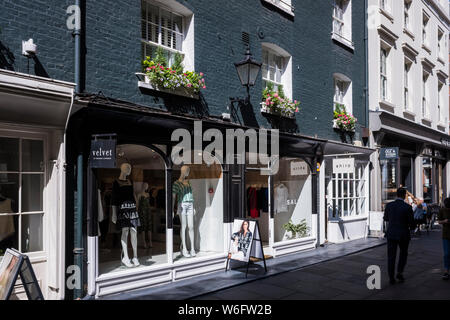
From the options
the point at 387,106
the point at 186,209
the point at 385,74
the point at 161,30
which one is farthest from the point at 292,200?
the point at 385,74

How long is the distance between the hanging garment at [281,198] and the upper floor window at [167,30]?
4497mm

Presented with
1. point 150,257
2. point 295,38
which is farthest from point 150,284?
point 295,38

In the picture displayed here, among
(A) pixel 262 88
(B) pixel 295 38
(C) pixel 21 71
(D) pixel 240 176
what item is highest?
(B) pixel 295 38

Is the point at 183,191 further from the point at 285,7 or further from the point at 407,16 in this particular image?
the point at 407,16

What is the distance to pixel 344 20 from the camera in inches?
568

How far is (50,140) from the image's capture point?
21.9ft

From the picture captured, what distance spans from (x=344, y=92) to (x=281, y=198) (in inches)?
205

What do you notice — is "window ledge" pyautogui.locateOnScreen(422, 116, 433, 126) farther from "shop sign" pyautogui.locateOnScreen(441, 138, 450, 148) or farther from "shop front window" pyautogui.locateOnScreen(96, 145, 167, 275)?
"shop front window" pyautogui.locateOnScreen(96, 145, 167, 275)

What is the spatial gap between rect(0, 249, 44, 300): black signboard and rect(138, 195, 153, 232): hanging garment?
3.97 m
